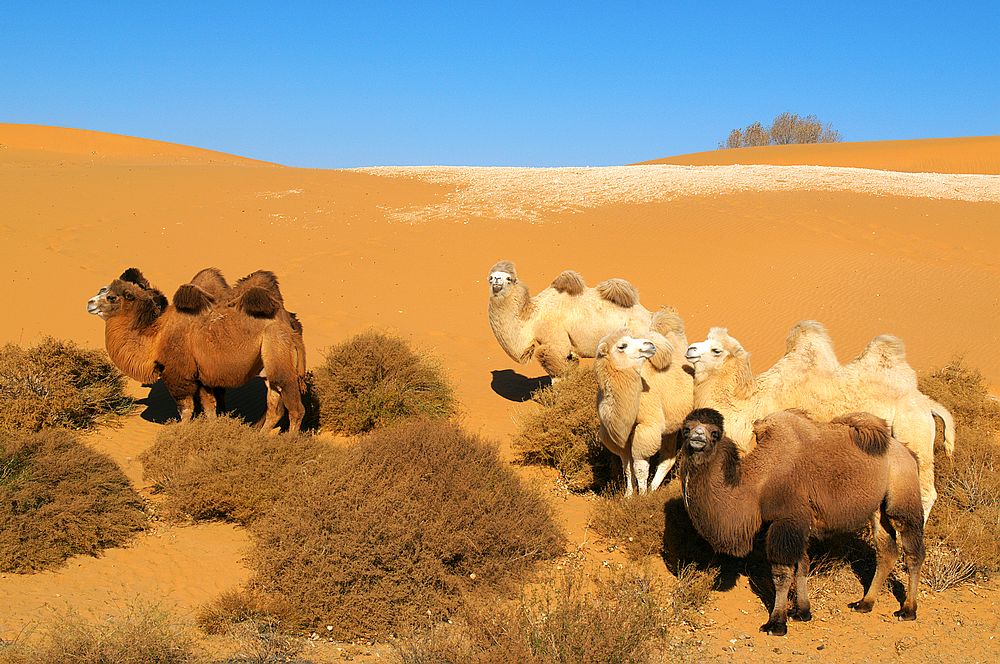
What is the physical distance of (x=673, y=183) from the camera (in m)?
29.3

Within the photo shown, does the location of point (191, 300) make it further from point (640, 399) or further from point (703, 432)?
point (703, 432)

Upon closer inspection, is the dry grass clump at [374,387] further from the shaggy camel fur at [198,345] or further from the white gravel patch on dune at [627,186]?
the white gravel patch on dune at [627,186]

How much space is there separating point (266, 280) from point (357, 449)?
132 inches

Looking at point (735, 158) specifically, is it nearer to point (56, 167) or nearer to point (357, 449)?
point (56, 167)

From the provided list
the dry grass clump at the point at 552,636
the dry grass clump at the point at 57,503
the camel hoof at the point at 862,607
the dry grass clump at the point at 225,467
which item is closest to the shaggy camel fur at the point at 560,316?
the dry grass clump at the point at 225,467

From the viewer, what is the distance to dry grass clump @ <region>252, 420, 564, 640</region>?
5.81m

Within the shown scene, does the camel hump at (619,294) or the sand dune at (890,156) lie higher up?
the sand dune at (890,156)

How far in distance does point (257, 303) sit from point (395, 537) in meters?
4.00

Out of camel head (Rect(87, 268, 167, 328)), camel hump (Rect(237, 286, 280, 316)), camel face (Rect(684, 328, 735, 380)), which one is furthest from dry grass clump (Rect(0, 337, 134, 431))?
camel face (Rect(684, 328, 735, 380))

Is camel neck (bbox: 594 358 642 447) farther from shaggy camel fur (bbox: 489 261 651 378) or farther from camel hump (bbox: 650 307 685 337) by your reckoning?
shaggy camel fur (bbox: 489 261 651 378)

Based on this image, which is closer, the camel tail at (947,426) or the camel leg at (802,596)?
the camel leg at (802,596)

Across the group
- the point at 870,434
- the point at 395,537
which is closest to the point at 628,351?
the point at 870,434

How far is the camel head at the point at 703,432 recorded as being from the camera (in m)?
5.79

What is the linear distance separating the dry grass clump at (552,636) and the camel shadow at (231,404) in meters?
5.70
